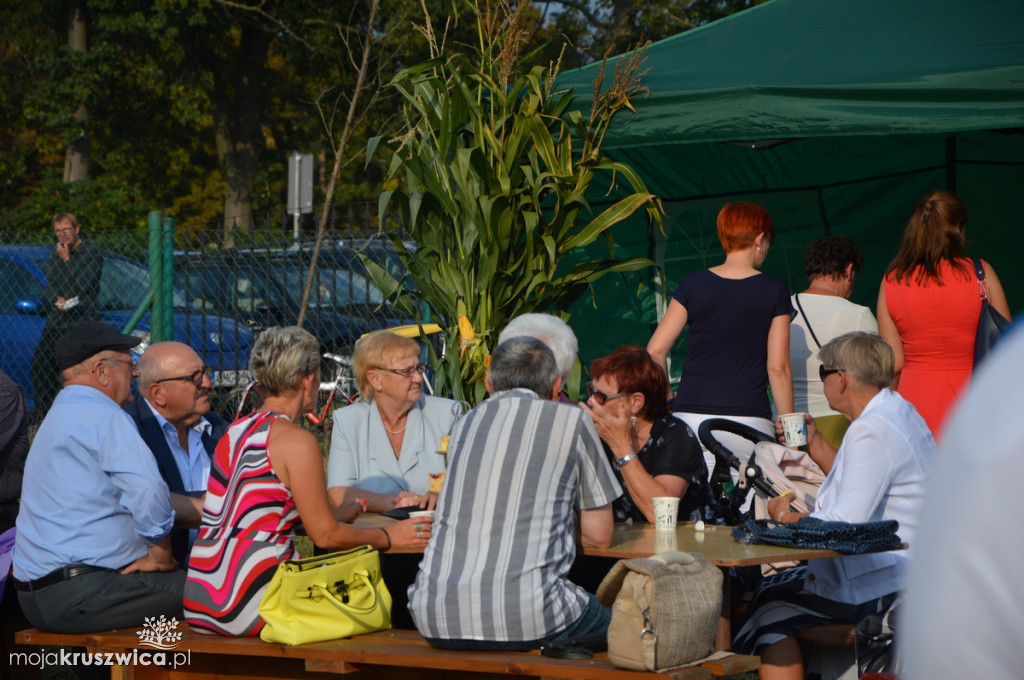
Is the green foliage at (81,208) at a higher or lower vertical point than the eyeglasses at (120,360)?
higher

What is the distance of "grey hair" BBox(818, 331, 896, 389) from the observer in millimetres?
3670

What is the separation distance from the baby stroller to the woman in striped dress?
1347mm

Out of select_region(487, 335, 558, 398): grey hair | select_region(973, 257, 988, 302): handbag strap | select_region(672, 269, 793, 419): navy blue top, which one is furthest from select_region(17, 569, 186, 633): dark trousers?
select_region(973, 257, 988, 302): handbag strap

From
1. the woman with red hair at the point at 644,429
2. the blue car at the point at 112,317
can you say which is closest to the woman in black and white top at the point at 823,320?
the woman with red hair at the point at 644,429

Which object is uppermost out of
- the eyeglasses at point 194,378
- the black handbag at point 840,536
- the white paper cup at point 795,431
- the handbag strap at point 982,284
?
the handbag strap at point 982,284

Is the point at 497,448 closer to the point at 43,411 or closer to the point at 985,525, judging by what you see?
the point at 985,525

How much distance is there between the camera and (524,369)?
3396mm

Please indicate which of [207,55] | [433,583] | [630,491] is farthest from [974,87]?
[207,55]

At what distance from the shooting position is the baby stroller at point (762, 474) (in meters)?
4.00

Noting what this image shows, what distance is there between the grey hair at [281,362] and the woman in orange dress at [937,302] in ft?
8.75

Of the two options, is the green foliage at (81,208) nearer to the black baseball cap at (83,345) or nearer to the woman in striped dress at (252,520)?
the black baseball cap at (83,345)

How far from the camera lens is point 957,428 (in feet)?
2.23

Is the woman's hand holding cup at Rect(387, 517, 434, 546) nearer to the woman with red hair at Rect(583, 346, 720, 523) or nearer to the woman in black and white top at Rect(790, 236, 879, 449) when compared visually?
the woman with red hair at Rect(583, 346, 720, 523)

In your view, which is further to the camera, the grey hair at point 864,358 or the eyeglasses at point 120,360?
the eyeglasses at point 120,360
